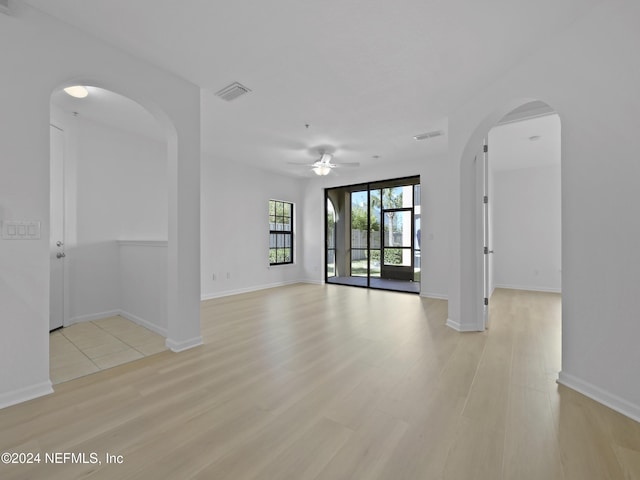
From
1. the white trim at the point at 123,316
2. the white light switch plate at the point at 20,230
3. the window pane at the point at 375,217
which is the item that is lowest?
the white trim at the point at 123,316

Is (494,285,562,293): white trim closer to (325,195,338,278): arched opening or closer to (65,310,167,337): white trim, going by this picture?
(325,195,338,278): arched opening

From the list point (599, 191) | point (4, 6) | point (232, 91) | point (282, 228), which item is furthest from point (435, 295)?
point (4, 6)

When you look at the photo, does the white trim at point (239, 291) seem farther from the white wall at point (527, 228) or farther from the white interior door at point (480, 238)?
the white wall at point (527, 228)

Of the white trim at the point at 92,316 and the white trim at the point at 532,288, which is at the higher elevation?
the white trim at the point at 92,316

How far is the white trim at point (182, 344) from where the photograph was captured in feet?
8.92

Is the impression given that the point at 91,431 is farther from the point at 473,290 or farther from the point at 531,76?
the point at 531,76

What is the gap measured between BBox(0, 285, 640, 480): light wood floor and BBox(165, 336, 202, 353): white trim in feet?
0.38

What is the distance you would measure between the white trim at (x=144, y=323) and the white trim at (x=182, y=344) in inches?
16.5

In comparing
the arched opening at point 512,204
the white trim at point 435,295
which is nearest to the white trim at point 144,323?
the arched opening at point 512,204

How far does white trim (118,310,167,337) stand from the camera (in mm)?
3190

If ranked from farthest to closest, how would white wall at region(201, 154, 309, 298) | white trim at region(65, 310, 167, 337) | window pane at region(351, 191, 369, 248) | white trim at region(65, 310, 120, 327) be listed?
window pane at region(351, 191, 369, 248) → white wall at region(201, 154, 309, 298) → white trim at region(65, 310, 120, 327) → white trim at region(65, 310, 167, 337)

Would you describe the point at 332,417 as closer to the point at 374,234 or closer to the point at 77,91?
the point at 77,91

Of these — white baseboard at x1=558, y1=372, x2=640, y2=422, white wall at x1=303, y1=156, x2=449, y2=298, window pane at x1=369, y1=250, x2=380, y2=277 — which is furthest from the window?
white baseboard at x1=558, y1=372, x2=640, y2=422

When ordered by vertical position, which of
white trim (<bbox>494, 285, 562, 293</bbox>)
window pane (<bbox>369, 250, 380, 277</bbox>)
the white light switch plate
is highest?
the white light switch plate
